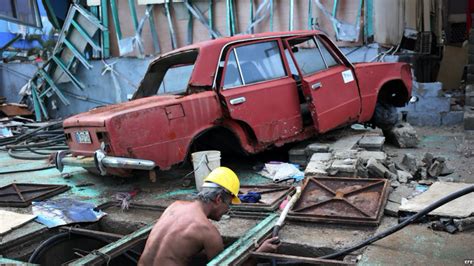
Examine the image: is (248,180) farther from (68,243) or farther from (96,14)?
(96,14)

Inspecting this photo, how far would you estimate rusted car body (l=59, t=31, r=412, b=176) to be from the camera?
516cm

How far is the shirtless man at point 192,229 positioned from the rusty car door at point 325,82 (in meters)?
3.02

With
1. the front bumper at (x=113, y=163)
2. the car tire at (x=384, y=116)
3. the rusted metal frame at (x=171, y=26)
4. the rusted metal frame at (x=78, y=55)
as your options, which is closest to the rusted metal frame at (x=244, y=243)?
the front bumper at (x=113, y=163)

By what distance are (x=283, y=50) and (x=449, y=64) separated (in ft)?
27.8

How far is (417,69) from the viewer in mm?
10836

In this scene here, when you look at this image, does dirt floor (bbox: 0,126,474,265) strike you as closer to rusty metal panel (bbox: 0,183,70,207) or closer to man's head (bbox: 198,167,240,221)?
rusty metal panel (bbox: 0,183,70,207)

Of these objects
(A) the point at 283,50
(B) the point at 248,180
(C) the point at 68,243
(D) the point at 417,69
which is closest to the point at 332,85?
(A) the point at 283,50

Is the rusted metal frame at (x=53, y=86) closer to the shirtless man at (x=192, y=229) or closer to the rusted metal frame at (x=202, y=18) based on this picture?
the rusted metal frame at (x=202, y=18)

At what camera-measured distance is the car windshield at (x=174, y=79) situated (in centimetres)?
660

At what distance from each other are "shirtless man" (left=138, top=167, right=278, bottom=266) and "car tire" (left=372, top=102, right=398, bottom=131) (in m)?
4.88

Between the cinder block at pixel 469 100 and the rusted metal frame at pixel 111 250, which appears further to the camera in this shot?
the cinder block at pixel 469 100

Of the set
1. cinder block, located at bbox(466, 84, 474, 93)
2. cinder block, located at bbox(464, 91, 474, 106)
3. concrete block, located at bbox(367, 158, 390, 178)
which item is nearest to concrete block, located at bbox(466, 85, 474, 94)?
cinder block, located at bbox(466, 84, 474, 93)

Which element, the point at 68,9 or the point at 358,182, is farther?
the point at 68,9

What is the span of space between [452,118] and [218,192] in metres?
7.63
